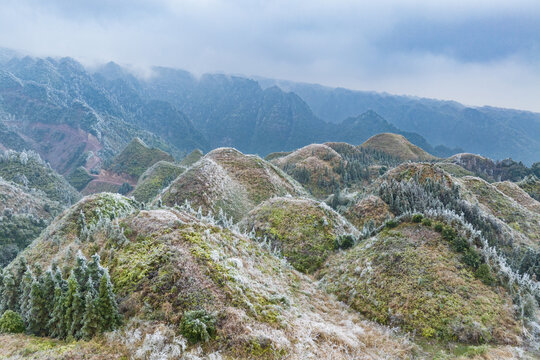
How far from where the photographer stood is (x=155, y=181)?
322 feet

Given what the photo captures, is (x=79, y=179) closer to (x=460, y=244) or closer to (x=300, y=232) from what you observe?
(x=300, y=232)

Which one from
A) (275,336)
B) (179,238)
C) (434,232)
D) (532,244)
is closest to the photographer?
(275,336)

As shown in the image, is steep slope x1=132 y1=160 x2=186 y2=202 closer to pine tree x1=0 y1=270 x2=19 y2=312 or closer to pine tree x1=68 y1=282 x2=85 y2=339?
pine tree x1=0 y1=270 x2=19 y2=312

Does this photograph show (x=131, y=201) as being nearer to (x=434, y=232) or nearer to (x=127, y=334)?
(x=127, y=334)

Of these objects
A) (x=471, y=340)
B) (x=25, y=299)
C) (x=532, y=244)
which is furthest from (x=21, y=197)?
(x=532, y=244)

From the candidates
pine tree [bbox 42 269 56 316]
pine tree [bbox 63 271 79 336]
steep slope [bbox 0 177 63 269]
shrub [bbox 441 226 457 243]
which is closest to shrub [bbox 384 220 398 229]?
shrub [bbox 441 226 457 243]

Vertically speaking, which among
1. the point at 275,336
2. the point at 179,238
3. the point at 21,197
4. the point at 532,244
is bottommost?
the point at 21,197

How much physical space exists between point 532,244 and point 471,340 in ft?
119

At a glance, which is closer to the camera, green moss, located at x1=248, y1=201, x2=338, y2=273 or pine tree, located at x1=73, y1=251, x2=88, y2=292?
pine tree, located at x1=73, y1=251, x2=88, y2=292

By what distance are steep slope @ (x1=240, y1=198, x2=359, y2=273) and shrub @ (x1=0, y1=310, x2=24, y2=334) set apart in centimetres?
1496

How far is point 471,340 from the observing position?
13086mm

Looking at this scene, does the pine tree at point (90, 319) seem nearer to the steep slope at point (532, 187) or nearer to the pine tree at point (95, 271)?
the pine tree at point (95, 271)

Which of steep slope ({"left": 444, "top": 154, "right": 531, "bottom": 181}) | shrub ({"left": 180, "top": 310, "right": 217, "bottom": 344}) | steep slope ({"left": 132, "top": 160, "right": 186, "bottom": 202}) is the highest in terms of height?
steep slope ({"left": 444, "top": 154, "right": 531, "bottom": 181})

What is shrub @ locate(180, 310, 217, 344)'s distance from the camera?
9.62 m
